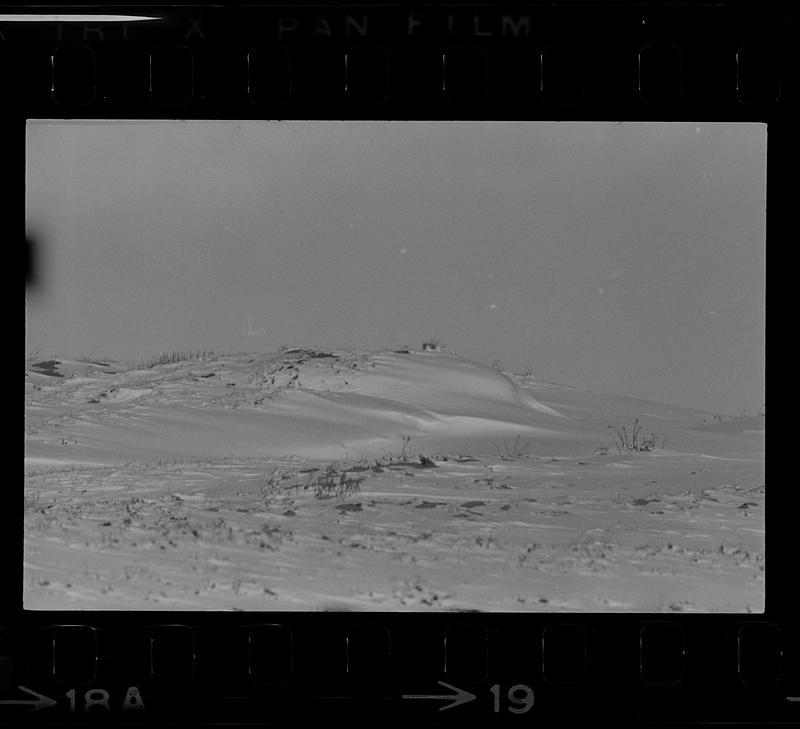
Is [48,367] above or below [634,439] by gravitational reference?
above

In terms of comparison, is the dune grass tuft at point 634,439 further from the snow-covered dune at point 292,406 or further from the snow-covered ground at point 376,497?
the snow-covered dune at point 292,406

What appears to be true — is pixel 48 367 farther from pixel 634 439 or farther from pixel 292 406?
pixel 634 439
